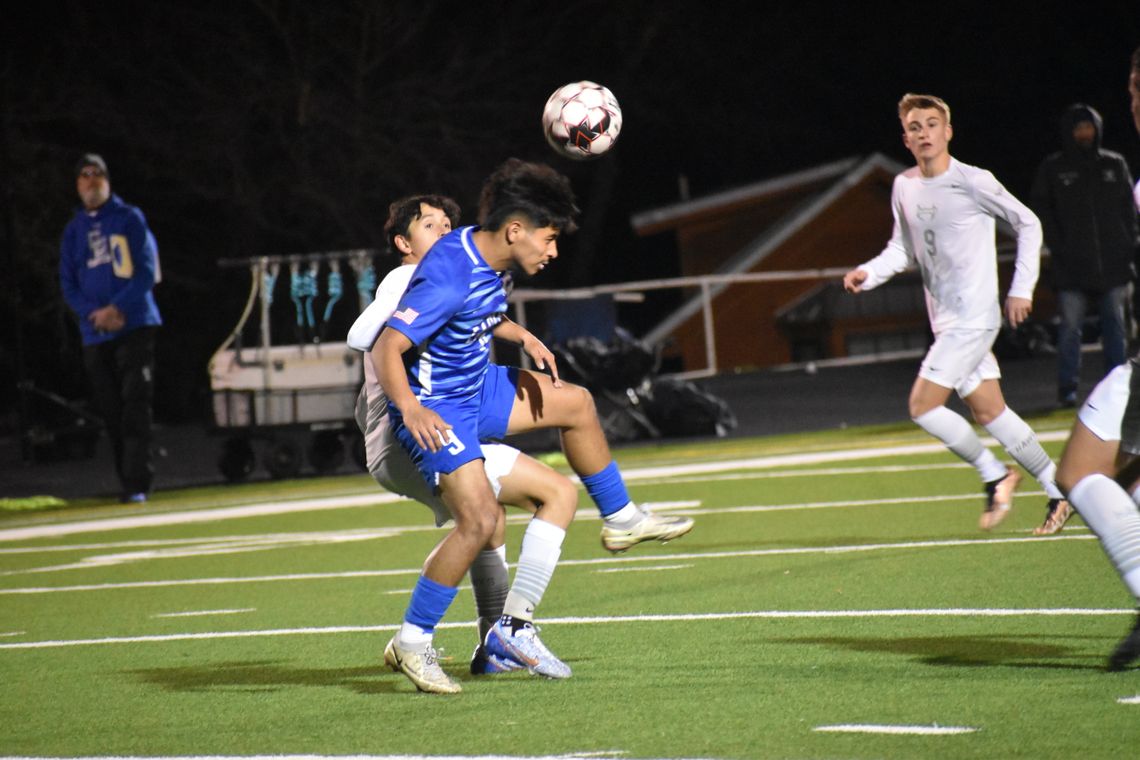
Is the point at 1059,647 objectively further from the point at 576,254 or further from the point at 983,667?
the point at 576,254

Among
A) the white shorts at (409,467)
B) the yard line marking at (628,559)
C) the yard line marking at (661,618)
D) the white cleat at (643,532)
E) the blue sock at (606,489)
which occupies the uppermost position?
the white shorts at (409,467)

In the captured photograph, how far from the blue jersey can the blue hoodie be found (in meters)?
8.40

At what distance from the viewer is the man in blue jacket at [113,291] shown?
46.4 feet

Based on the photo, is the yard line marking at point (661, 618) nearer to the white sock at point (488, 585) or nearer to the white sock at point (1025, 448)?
the white sock at point (488, 585)

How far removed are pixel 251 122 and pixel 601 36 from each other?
8588 mm

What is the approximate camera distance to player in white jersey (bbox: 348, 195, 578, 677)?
619 cm

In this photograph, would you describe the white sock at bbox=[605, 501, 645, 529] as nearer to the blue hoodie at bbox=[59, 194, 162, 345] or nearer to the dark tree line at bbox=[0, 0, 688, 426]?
the blue hoodie at bbox=[59, 194, 162, 345]

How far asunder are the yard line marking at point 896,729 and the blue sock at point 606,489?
1.77m

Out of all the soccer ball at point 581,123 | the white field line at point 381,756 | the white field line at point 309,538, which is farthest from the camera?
the white field line at point 309,538

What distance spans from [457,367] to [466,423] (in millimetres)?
198

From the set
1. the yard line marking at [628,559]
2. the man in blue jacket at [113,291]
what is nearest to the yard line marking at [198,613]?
the yard line marking at [628,559]

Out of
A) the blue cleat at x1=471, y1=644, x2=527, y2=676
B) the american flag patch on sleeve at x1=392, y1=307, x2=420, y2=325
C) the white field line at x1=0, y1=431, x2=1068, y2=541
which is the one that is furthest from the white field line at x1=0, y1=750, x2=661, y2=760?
the white field line at x1=0, y1=431, x2=1068, y2=541

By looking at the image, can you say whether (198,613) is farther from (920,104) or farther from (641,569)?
(920,104)

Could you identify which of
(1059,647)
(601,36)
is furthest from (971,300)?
(601,36)
